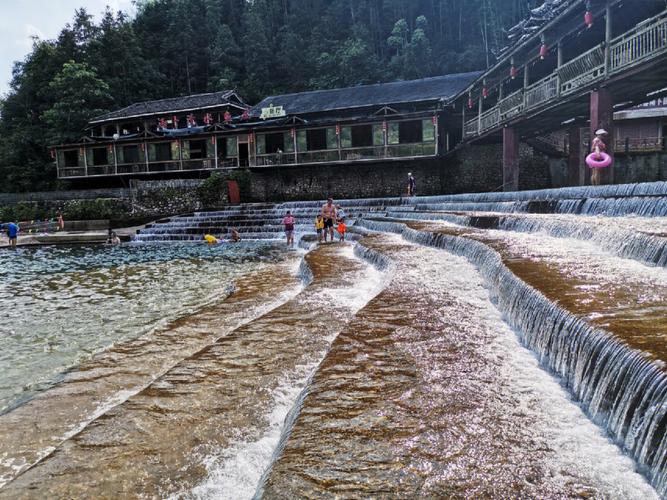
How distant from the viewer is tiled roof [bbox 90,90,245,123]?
3759 centimetres

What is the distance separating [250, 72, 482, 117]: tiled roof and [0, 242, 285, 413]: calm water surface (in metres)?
Result: 16.2

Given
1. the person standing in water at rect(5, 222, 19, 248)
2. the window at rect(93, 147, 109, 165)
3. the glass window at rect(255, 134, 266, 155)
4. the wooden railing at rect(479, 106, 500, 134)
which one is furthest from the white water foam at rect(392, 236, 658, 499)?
the window at rect(93, 147, 109, 165)

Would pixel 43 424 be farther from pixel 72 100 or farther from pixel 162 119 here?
pixel 72 100

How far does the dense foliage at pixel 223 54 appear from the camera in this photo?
44.7 m

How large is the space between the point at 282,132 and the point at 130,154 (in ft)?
42.8

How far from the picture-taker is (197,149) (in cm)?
3456

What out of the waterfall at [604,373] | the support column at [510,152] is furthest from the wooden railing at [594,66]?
the waterfall at [604,373]

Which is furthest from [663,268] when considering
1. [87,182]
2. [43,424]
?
[87,182]

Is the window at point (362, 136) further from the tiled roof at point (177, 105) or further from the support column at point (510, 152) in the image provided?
the tiled roof at point (177, 105)

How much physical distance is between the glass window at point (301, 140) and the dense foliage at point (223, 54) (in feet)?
62.2

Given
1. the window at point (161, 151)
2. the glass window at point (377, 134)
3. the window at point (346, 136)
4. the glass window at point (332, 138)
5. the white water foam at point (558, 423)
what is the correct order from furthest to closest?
1. the window at point (161, 151)
2. the glass window at point (332, 138)
3. the window at point (346, 136)
4. the glass window at point (377, 134)
5. the white water foam at point (558, 423)

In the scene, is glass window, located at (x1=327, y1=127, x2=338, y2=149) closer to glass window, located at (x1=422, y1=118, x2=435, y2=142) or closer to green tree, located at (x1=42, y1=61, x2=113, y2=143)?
glass window, located at (x1=422, y1=118, x2=435, y2=142)

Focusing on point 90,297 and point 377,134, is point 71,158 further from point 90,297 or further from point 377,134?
point 90,297

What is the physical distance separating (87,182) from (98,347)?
123ft
